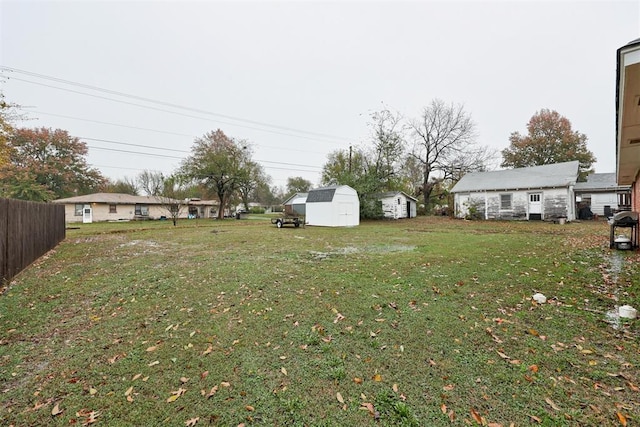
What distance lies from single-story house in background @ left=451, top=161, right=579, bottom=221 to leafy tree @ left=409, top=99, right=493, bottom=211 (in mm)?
4129

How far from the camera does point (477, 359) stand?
2.59 metres

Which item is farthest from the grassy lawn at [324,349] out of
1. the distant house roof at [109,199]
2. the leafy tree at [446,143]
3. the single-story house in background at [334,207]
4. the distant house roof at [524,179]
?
the distant house roof at [109,199]

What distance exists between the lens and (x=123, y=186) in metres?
39.1

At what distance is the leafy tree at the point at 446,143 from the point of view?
2544cm

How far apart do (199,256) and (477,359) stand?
7372 millimetres

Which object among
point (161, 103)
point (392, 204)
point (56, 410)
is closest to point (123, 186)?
point (161, 103)

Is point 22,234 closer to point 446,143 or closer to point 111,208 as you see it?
point 111,208

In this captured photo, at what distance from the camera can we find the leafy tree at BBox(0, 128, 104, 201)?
25766 mm

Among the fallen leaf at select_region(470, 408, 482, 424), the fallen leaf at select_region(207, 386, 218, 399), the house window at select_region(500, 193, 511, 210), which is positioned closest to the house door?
the house window at select_region(500, 193, 511, 210)

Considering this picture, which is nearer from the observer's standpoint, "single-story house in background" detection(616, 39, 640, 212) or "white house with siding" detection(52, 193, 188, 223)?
"single-story house in background" detection(616, 39, 640, 212)

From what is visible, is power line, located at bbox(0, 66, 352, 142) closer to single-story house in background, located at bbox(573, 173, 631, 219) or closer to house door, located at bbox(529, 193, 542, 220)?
house door, located at bbox(529, 193, 542, 220)

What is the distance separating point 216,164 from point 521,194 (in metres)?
28.7

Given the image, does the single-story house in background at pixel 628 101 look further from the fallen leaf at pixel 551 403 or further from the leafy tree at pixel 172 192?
the leafy tree at pixel 172 192

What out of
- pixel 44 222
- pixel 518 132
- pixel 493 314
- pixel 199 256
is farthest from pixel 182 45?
pixel 518 132
